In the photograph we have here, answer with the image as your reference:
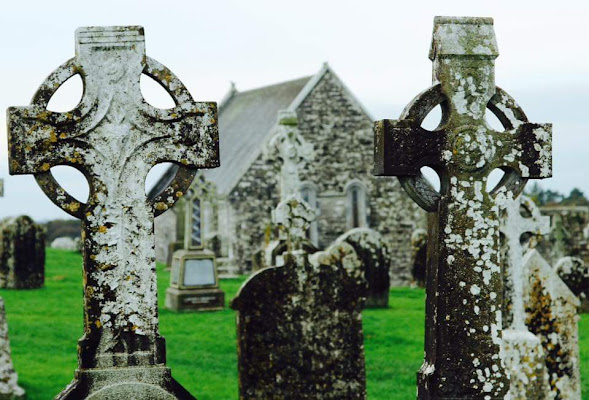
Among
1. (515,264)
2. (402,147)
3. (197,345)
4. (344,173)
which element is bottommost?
(197,345)

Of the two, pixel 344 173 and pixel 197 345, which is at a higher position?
pixel 344 173

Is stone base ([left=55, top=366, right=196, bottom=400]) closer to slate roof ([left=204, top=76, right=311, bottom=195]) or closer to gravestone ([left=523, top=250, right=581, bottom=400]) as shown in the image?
gravestone ([left=523, top=250, right=581, bottom=400])

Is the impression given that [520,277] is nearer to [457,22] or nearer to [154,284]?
[457,22]

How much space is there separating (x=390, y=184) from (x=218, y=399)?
21.6 meters

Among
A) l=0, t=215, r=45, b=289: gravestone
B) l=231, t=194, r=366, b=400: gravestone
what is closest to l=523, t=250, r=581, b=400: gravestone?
l=231, t=194, r=366, b=400: gravestone

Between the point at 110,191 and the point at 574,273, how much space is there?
11.3 metres

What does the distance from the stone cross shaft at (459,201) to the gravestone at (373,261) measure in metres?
11.9

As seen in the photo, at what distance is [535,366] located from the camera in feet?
27.3

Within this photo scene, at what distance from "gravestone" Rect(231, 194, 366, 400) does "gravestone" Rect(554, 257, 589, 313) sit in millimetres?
7009

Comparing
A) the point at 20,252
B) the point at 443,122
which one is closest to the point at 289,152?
the point at 20,252

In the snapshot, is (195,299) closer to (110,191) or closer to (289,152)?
(289,152)

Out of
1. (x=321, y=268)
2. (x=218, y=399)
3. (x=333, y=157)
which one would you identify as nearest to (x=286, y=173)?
(x=218, y=399)

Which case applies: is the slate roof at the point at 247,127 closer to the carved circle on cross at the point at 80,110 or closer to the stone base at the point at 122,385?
the carved circle on cross at the point at 80,110

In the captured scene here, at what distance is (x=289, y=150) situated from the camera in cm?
1481
